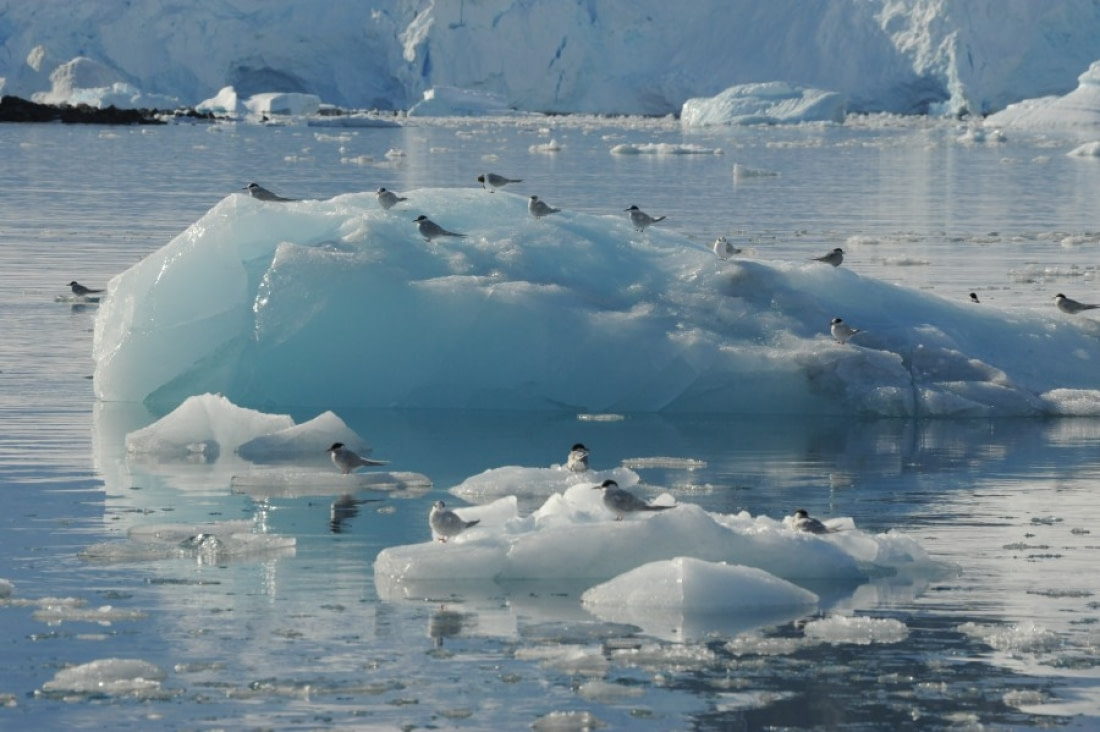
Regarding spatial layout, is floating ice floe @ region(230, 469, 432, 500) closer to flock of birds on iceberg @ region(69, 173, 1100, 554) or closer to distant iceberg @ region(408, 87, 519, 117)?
flock of birds on iceberg @ region(69, 173, 1100, 554)

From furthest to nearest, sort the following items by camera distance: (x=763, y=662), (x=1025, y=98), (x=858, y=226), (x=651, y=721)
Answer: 1. (x=1025, y=98)
2. (x=858, y=226)
3. (x=763, y=662)
4. (x=651, y=721)

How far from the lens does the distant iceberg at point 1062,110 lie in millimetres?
56969

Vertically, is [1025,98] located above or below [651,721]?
above

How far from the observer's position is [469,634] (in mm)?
6148

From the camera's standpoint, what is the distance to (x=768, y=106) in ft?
216

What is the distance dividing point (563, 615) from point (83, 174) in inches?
1187

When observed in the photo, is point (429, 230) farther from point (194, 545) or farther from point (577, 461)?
point (194, 545)

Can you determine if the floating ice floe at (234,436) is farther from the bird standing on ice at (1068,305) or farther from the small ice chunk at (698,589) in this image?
the bird standing on ice at (1068,305)

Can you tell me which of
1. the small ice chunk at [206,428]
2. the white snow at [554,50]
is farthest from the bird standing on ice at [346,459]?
the white snow at [554,50]

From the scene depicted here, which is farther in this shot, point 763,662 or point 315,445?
point 315,445

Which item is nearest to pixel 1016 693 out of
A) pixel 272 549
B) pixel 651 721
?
pixel 651 721

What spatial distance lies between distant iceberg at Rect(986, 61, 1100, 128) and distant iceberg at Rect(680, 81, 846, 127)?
5627 mm

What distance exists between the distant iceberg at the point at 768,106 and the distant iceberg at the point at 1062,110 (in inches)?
222

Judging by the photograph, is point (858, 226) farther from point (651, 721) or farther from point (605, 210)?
point (651, 721)
